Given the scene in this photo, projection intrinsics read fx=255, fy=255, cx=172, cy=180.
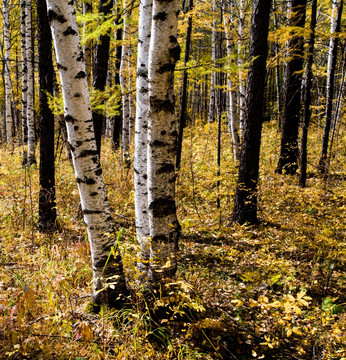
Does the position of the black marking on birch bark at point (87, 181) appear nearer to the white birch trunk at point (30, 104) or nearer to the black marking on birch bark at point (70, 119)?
the black marking on birch bark at point (70, 119)

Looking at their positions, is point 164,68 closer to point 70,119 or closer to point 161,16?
point 161,16

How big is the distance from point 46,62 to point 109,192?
3462 mm

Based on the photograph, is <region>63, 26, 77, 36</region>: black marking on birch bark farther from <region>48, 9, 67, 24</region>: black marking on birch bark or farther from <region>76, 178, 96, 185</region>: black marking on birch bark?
<region>76, 178, 96, 185</region>: black marking on birch bark

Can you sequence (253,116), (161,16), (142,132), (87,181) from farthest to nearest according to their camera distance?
(253,116), (142,132), (87,181), (161,16)

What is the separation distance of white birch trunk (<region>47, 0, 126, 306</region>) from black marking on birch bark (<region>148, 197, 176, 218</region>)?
0.55 m

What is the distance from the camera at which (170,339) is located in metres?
2.62

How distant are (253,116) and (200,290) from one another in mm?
3563

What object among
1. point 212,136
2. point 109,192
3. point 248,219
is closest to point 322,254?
point 248,219

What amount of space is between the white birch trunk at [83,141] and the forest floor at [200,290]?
0.31 metres

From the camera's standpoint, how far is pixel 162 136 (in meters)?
2.47

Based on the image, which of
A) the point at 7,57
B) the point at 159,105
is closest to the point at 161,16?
the point at 159,105

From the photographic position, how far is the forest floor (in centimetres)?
244

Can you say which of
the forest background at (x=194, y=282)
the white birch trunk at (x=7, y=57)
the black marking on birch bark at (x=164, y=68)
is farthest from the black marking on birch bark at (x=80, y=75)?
the white birch trunk at (x=7, y=57)

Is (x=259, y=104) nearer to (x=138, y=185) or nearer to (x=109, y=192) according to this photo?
(x=138, y=185)
